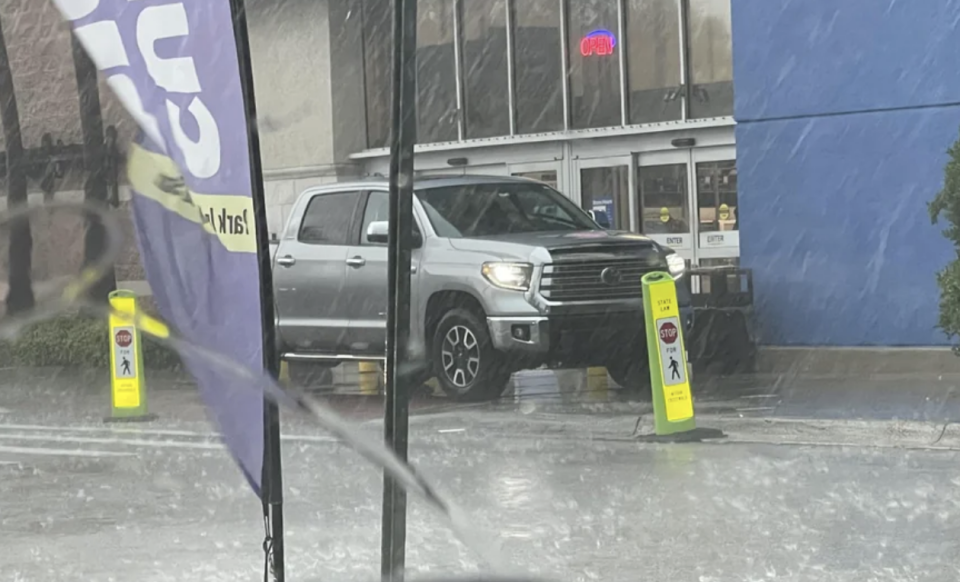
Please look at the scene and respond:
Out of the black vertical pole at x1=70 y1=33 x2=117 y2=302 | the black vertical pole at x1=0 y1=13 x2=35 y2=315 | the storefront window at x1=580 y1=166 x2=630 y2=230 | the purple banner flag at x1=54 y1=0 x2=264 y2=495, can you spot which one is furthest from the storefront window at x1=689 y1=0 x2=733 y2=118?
the purple banner flag at x1=54 y1=0 x2=264 y2=495

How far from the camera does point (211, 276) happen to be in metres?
3.30

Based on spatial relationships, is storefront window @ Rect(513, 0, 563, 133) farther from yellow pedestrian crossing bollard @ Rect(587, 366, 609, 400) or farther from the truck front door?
the truck front door

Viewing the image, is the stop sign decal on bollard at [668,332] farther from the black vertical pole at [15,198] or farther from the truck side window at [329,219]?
the black vertical pole at [15,198]

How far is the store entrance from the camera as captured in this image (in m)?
17.0

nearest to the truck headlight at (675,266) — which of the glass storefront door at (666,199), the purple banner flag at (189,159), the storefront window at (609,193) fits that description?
the glass storefront door at (666,199)

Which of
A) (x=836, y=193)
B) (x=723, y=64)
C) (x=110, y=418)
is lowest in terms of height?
(x=110, y=418)

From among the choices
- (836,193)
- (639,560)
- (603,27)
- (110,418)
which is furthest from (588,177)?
(639,560)

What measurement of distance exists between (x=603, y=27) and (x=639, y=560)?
12.1m

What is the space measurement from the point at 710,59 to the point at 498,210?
433 centimetres

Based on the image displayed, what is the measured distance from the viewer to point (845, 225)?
14.3 metres

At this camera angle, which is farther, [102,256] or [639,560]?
[639,560]

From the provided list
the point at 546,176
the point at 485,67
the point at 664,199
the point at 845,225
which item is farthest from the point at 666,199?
the point at 845,225

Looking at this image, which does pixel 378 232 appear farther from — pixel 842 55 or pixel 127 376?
pixel 842 55

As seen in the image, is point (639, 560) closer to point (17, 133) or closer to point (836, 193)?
point (17, 133)
